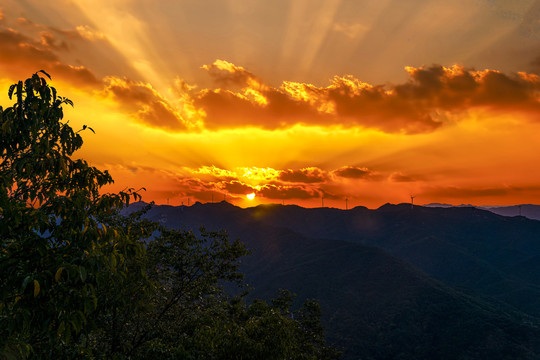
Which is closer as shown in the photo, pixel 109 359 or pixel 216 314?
pixel 109 359

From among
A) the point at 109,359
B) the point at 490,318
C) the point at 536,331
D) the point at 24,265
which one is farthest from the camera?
the point at 490,318

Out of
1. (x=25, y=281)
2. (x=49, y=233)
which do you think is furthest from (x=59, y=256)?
(x=49, y=233)

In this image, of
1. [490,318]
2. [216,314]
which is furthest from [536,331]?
[216,314]

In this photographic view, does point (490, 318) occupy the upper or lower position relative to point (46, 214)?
lower

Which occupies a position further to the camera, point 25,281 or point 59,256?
point 59,256

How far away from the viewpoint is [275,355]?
1580 cm

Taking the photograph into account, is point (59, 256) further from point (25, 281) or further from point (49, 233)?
point (49, 233)

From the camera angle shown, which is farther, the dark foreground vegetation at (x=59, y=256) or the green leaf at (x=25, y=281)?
the dark foreground vegetation at (x=59, y=256)

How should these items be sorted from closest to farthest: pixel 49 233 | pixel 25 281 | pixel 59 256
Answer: pixel 25 281
pixel 59 256
pixel 49 233

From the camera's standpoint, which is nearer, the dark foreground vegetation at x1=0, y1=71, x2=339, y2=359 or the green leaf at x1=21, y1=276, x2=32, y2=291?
the green leaf at x1=21, y1=276, x2=32, y2=291

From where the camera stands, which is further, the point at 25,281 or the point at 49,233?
the point at 49,233

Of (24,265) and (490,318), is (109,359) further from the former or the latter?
(490,318)

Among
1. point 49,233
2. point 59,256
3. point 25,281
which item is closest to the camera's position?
point 25,281

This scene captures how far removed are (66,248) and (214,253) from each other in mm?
16890
